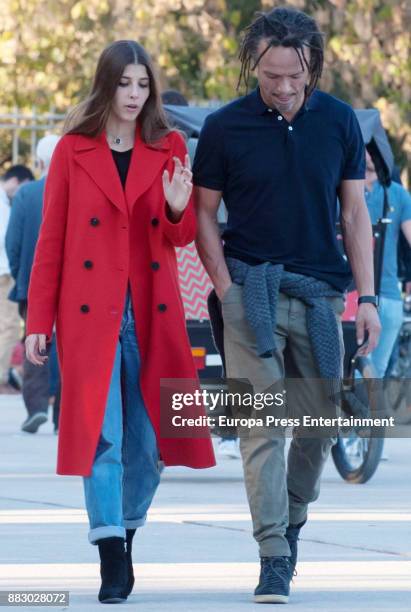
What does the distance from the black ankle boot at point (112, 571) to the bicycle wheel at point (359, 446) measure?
→ 12.6ft

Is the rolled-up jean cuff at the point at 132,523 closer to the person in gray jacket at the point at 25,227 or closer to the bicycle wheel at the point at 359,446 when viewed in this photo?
the bicycle wheel at the point at 359,446

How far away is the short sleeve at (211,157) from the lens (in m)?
6.32

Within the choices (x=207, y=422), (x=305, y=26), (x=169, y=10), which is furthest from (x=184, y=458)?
(x=169, y=10)

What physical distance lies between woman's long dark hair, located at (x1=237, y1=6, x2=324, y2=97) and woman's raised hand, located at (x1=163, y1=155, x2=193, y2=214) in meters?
0.44

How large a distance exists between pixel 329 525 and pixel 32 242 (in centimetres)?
510

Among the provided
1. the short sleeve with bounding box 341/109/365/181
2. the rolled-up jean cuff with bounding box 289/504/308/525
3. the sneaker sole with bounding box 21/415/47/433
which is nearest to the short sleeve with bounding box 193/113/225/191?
the short sleeve with bounding box 341/109/365/181

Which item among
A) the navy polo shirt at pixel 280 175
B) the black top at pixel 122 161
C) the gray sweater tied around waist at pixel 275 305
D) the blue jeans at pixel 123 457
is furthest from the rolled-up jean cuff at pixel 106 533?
the black top at pixel 122 161

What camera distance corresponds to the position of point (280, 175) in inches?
247

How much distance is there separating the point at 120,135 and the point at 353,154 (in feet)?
2.56

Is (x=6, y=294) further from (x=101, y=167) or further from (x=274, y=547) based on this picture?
(x=274, y=547)

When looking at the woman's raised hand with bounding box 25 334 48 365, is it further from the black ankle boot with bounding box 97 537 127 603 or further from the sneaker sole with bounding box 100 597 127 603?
the sneaker sole with bounding box 100 597 127 603

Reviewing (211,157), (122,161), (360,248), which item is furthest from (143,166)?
(360,248)

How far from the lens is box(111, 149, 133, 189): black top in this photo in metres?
6.31

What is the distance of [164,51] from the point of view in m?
20.4
